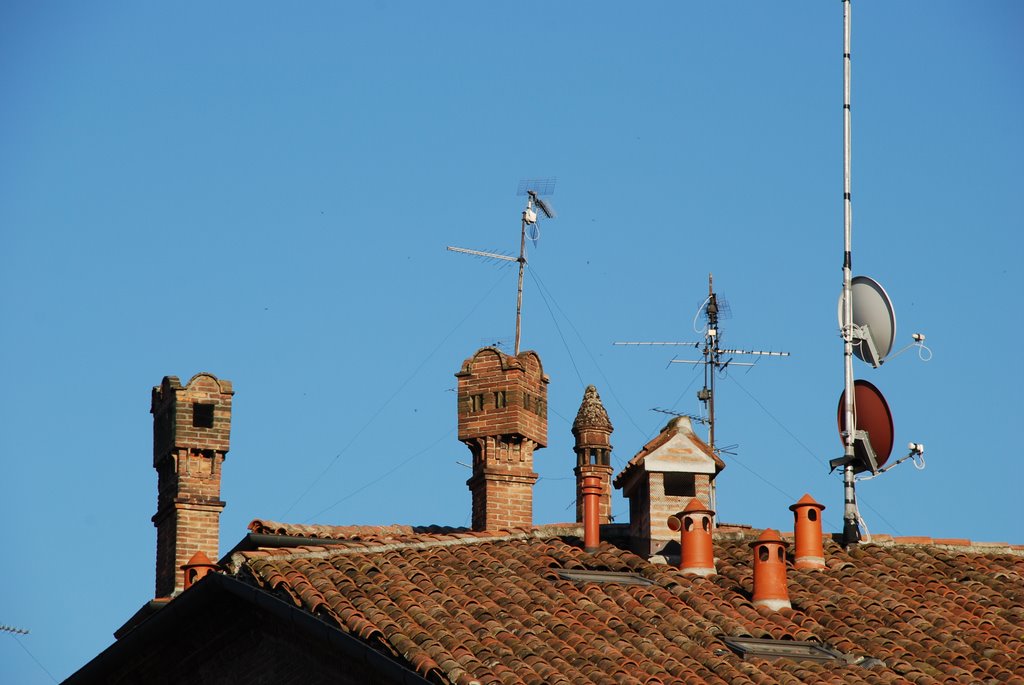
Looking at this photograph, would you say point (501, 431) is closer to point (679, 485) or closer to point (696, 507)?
point (679, 485)

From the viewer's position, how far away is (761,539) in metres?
19.0

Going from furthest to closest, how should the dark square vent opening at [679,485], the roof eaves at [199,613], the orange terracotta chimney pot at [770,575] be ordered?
1. the dark square vent opening at [679,485]
2. the orange terracotta chimney pot at [770,575]
3. the roof eaves at [199,613]

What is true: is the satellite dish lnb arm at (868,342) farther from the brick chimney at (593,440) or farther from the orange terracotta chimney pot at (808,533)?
the brick chimney at (593,440)

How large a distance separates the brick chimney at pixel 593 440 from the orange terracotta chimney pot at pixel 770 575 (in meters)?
7.28

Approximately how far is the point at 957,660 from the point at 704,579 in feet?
9.64

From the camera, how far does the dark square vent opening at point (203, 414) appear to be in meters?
24.0

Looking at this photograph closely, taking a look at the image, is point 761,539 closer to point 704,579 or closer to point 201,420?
point 704,579

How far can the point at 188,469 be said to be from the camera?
77.5 ft

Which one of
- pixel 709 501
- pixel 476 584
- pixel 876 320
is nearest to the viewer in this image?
pixel 476 584

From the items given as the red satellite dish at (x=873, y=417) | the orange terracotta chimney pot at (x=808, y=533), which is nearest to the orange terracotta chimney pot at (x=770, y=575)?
the orange terracotta chimney pot at (x=808, y=533)

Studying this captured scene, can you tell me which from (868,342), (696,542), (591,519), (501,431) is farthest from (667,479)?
(868,342)

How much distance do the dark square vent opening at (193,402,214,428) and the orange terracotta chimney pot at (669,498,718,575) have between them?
7.04 m

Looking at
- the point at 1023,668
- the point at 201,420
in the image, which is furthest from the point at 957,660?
the point at 201,420

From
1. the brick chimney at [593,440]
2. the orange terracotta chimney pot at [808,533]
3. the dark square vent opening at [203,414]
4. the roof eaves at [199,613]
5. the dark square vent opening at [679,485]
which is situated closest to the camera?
the roof eaves at [199,613]
